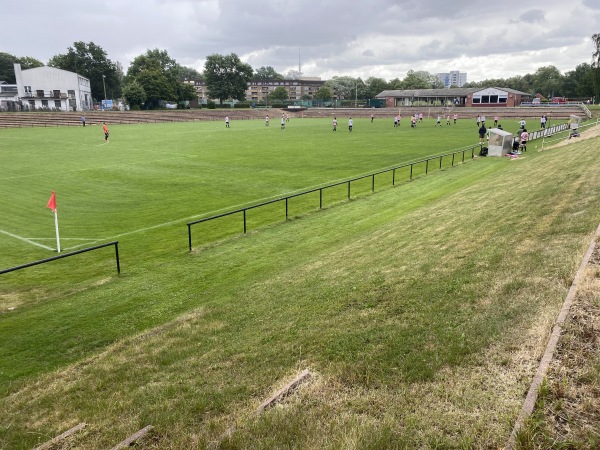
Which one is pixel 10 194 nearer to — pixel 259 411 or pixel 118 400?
pixel 118 400

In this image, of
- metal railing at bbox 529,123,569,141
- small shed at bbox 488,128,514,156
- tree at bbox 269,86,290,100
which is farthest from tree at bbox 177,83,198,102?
small shed at bbox 488,128,514,156

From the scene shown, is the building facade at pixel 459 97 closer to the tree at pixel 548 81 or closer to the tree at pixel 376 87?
the tree at pixel 548 81

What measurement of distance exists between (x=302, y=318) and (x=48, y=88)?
367ft

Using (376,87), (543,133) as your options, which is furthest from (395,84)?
(543,133)

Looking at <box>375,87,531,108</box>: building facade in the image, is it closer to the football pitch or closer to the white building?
the football pitch

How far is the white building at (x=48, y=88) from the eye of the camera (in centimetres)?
9644

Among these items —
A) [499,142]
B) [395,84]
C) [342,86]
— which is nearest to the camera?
[499,142]

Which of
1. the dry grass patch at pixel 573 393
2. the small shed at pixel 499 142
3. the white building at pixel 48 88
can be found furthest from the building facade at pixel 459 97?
the dry grass patch at pixel 573 393

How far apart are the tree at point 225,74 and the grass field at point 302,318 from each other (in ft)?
393

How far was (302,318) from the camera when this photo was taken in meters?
7.63

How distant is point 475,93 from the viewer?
10219 centimetres

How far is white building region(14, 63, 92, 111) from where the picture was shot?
9644 cm

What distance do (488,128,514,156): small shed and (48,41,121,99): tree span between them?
111117 mm

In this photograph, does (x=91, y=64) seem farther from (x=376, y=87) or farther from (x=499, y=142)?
(x=499, y=142)
